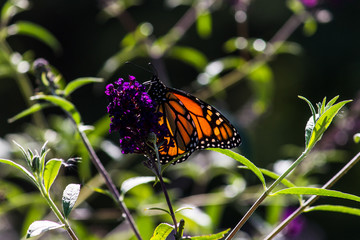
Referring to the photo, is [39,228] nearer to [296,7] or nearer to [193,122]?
[193,122]

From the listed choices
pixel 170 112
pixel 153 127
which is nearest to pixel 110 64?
pixel 170 112

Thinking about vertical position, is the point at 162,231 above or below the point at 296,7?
below

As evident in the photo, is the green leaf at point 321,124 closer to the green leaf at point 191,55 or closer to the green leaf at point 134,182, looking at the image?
the green leaf at point 134,182

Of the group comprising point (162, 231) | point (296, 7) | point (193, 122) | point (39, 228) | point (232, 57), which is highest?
point (232, 57)

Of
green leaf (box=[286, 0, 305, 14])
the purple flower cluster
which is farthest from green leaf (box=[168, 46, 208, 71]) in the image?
the purple flower cluster

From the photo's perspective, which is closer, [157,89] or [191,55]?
[157,89]

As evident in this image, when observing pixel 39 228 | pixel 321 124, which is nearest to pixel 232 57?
pixel 321 124

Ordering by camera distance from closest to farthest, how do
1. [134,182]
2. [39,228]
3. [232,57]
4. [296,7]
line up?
[39,228]
[134,182]
[296,7]
[232,57]
